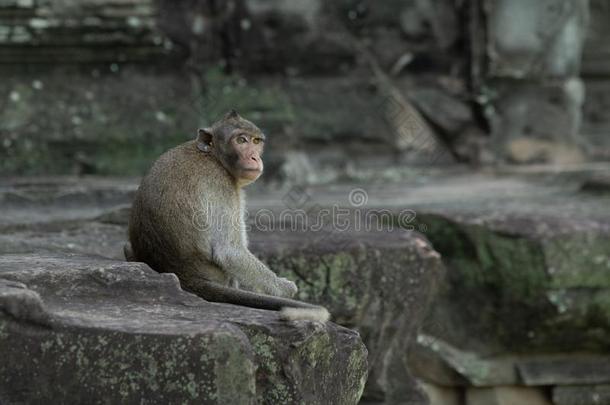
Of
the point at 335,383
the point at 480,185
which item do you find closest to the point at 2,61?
the point at 480,185

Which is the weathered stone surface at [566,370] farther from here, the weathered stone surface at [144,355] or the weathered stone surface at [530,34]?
the weathered stone surface at [530,34]

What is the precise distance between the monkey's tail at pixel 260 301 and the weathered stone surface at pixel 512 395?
231 centimetres

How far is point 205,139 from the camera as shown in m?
3.99

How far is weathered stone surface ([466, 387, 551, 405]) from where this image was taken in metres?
5.45

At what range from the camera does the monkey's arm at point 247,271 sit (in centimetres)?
371

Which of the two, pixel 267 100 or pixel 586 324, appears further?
pixel 267 100

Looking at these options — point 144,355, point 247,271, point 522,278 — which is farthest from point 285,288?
point 522,278

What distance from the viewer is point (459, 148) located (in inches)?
299

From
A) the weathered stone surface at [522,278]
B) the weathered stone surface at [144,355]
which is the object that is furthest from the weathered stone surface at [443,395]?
the weathered stone surface at [144,355]

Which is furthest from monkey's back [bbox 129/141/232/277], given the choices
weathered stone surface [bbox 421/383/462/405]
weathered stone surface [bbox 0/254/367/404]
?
weathered stone surface [bbox 421/383/462/405]

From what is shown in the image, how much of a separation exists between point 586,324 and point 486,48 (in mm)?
2848

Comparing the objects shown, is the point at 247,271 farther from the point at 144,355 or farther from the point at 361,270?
the point at 144,355

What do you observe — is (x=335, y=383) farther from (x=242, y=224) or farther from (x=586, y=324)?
(x=586, y=324)

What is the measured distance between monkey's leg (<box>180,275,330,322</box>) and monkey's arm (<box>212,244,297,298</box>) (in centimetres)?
10
